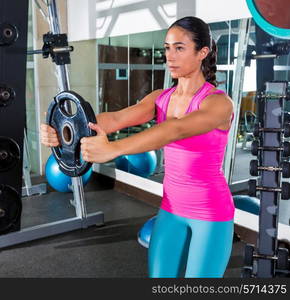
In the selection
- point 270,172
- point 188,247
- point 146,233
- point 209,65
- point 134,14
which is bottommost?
point 146,233

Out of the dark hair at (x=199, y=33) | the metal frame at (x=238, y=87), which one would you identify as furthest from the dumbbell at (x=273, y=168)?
the metal frame at (x=238, y=87)

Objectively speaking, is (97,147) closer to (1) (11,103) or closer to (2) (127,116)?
(2) (127,116)

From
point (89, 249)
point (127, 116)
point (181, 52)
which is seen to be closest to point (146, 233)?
point (89, 249)

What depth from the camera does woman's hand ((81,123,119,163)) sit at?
3.53 ft

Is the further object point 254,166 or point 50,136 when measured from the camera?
point 254,166

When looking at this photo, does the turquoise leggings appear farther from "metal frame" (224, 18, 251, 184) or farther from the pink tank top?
"metal frame" (224, 18, 251, 184)

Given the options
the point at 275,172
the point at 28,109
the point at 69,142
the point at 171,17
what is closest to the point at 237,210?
the point at 275,172

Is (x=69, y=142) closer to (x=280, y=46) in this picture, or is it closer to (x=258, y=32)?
(x=280, y=46)

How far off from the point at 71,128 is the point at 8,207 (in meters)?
0.83

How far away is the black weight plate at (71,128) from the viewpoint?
1097 millimetres

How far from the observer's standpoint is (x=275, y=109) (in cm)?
187

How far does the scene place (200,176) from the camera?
130 centimetres

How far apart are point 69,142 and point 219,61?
9.34 feet

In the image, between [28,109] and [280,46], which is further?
[28,109]
